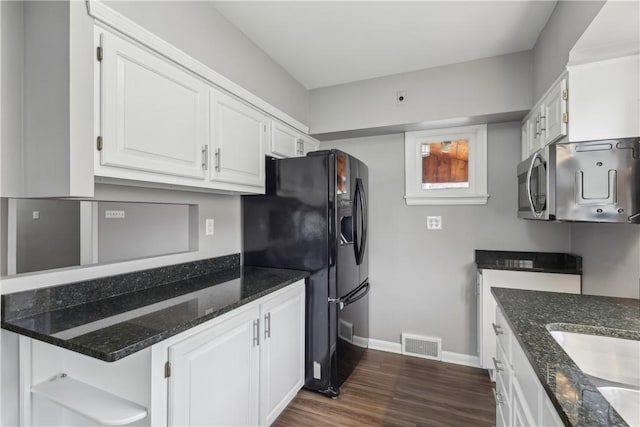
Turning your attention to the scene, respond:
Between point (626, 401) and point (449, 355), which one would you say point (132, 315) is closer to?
point (626, 401)

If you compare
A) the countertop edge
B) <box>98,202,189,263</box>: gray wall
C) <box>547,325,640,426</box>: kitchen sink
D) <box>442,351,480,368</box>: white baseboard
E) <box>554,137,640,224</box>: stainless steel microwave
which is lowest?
<box>442,351,480,368</box>: white baseboard

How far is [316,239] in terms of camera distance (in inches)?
83.0

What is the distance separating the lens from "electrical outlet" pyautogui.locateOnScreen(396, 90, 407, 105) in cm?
261

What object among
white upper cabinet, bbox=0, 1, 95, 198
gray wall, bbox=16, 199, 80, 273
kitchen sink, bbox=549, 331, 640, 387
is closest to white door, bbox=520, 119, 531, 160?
kitchen sink, bbox=549, 331, 640, 387

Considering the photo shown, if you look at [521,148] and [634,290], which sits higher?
[521,148]

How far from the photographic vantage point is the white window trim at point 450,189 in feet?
8.67

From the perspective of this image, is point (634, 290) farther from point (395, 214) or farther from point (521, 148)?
point (395, 214)

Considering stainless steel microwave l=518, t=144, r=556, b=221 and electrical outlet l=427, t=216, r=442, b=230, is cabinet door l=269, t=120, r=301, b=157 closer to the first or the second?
electrical outlet l=427, t=216, r=442, b=230

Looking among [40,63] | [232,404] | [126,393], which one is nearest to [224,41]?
[40,63]

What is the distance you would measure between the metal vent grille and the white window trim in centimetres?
129

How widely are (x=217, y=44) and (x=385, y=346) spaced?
2.91m

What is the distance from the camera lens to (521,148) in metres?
2.53

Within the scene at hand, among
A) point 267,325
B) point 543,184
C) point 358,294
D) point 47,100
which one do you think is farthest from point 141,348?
point 543,184

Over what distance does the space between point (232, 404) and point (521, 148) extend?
9.25 ft
